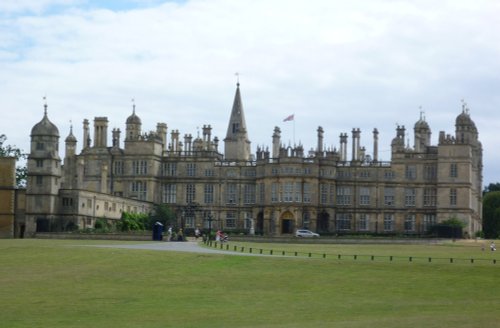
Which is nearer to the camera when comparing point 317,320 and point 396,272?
point 317,320

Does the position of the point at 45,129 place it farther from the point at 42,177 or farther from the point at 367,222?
the point at 367,222

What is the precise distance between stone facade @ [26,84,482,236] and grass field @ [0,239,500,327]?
46465 millimetres

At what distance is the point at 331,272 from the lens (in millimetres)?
62219

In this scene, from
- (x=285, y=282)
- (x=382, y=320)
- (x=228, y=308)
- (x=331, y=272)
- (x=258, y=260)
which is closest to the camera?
(x=382, y=320)

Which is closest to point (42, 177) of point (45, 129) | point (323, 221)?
point (45, 129)

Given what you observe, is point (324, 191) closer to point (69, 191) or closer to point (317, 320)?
point (69, 191)

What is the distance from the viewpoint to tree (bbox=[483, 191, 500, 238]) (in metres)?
149

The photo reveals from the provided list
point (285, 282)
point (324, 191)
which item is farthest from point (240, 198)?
point (285, 282)

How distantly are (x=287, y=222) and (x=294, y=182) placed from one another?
4.18 metres

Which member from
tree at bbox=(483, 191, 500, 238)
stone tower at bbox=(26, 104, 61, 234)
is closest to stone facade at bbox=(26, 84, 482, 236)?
stone tower at bbox=(26, 104, 61, 234)

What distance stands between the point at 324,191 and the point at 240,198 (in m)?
9.03

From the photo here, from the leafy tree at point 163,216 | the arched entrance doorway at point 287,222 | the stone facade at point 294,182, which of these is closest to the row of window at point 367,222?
the stone facade at point 294,182

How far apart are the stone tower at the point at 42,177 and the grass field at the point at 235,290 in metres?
31.7

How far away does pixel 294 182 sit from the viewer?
122m
